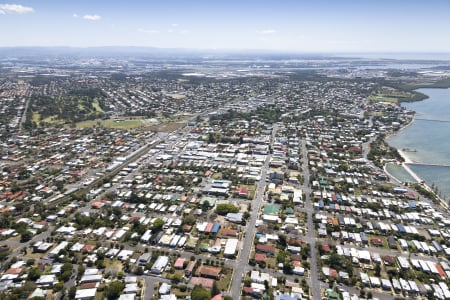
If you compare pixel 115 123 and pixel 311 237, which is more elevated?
pixel 115 123

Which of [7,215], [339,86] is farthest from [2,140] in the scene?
[339,86]

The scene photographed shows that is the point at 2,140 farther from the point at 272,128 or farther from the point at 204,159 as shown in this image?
the point at 272,128

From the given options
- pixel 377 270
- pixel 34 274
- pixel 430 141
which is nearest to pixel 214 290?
pixel 377 270

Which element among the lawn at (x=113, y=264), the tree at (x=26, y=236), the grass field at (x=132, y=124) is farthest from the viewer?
the grass field at (x=132, y=124)

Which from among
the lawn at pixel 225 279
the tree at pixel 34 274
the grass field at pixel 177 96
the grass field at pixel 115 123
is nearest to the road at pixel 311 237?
the lawn at pixel 225 279

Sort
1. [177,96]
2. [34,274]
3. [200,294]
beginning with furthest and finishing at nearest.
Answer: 1. [177,96]
2. [34,274]
3. [200,294]

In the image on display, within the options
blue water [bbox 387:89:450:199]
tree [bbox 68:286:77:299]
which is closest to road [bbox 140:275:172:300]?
tree [bbox 68:286:77:299]

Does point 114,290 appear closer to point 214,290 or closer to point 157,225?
point 214,290

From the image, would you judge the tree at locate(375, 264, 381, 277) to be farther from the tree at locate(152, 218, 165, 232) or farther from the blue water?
the blue water

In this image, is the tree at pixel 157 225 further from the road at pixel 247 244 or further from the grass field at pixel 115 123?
the grass field at pixel 115 123
